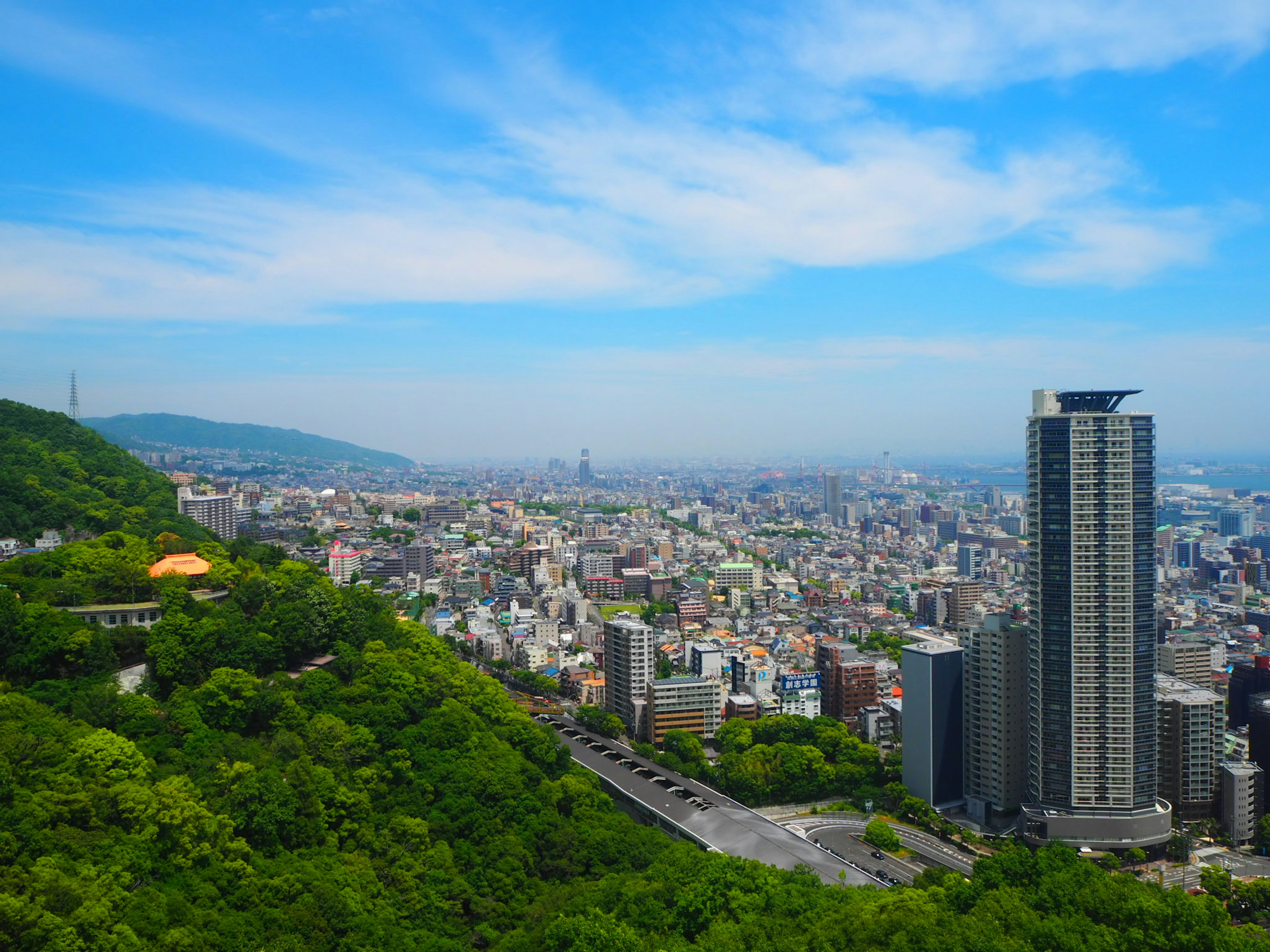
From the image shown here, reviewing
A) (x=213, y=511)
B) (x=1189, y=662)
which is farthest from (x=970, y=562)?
(x=213, y=511)

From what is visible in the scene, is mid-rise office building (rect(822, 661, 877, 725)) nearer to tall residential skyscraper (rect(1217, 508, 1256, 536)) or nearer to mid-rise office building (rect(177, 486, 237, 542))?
mid-rise office building (rect(177, 486, 237, 542))

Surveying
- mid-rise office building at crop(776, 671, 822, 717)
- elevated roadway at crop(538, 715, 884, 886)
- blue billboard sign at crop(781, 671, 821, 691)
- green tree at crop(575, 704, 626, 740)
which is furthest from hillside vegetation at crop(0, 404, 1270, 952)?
blue billboard sign at crop(781, 671, 821, 691)

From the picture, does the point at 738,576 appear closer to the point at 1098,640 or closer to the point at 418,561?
the point at 418,561

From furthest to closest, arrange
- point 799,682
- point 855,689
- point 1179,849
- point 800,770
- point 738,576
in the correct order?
point 738,576 → point 799,682 → point 855,689 → point 800,770 → point 1179,849

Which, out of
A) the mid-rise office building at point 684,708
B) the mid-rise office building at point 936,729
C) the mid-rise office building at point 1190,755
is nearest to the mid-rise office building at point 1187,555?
the mid-rise office building at point 1190,755

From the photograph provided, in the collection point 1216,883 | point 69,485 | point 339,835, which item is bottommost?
point 1216,883

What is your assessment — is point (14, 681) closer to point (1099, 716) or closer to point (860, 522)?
point (1099, 716)
